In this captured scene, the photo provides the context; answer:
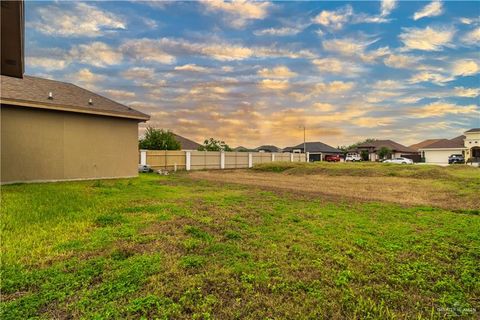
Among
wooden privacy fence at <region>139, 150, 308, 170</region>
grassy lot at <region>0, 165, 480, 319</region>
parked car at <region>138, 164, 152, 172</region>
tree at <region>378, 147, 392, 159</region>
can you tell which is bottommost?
grassy lot at <region>0, 165, 480, 319</region>

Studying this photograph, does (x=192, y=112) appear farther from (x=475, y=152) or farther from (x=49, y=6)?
(x=475, y=152)

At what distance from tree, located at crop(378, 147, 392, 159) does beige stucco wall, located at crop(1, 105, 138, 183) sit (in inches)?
1747

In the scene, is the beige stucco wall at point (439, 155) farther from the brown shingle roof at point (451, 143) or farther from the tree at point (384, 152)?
the tree at point (384, 152)

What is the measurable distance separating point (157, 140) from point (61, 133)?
61.6 ft

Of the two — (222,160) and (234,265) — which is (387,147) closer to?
(222,160)

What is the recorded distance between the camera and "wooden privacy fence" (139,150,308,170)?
67.7ft

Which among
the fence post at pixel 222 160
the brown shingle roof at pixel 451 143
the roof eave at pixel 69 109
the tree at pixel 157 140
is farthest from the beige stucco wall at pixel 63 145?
the brown shingle roof at pixel 451 143

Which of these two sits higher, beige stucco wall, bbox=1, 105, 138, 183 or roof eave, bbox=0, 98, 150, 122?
roof eave, bbox=0, 98, 150, 122

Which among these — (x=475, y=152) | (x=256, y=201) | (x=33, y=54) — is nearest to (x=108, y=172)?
(x=33, y=54)

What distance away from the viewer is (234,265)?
311 centimetres

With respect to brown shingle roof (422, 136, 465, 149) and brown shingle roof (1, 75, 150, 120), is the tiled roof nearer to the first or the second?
brown shingle roof (422, 136, 465, 149)

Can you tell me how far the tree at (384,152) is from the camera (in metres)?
45.5

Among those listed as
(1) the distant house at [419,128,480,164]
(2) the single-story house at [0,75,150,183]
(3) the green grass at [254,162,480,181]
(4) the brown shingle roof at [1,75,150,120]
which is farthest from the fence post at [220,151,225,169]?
(1) the distant house at [419,128,480,164]

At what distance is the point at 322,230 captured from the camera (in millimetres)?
4570
